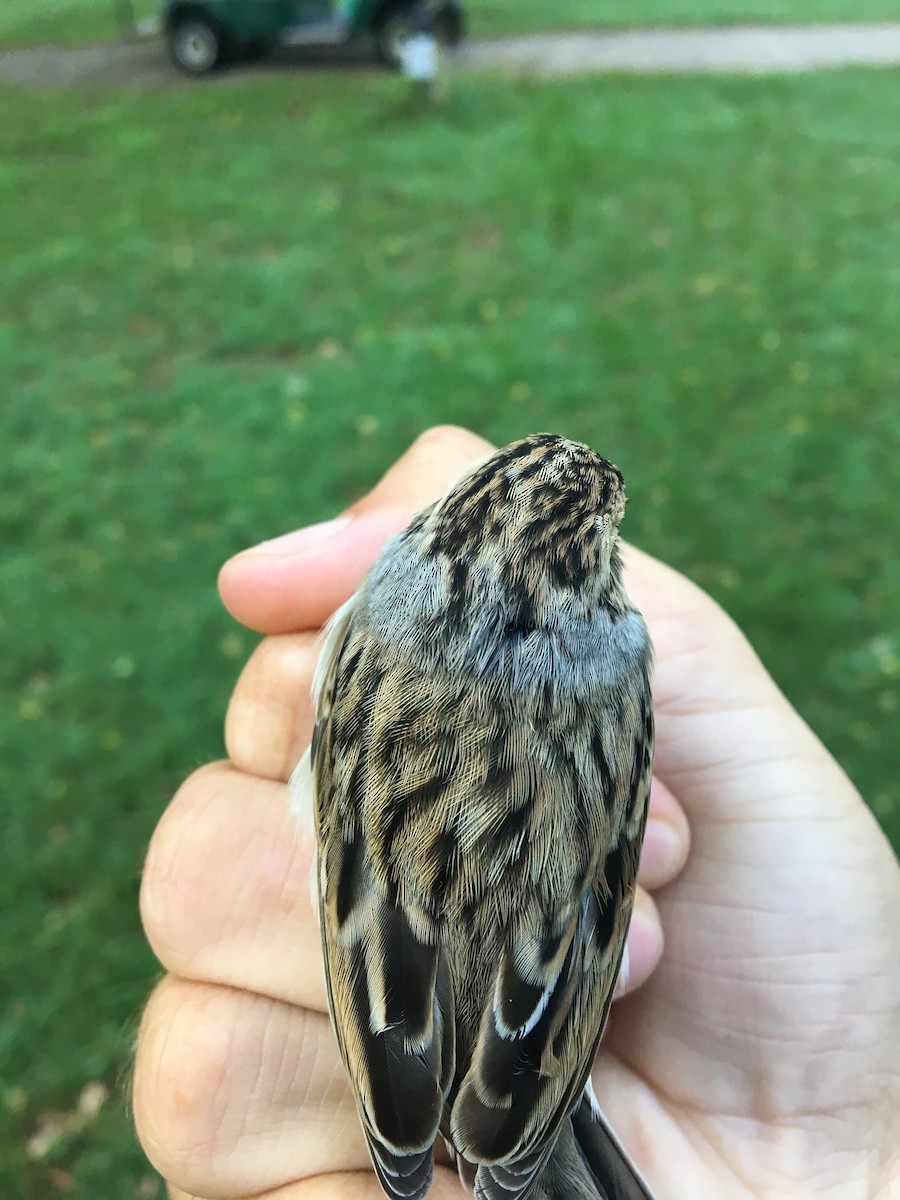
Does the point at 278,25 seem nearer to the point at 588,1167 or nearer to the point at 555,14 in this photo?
the point at 555,14

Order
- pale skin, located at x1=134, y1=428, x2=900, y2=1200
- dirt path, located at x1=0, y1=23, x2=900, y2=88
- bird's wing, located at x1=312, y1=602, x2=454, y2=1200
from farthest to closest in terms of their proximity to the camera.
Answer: dirt path, located at x1=0, y1=23, x2=900, y2=88 → pale skin, located at x1=134, y1=428, x2=900, y2=1200 → bird's wing, located at x1=312, y1=602, x2=454, y2=1200

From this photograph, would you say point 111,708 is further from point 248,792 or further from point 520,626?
point 520,626

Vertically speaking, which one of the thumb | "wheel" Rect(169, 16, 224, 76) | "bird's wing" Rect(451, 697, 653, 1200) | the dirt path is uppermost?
"wheel" Rect(169, 16, 224, 76)

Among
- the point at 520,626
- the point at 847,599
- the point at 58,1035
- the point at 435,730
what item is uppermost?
the point at 520,626

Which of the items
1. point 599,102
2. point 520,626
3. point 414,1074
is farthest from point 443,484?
point 599,102

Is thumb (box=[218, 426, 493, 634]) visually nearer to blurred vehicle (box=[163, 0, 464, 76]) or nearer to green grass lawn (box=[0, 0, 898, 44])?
blurred vehicle (box=[163, 0, 464, 76])

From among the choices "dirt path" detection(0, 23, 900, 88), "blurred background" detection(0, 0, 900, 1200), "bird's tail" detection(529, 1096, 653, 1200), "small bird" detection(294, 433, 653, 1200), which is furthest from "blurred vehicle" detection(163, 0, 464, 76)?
"bird's tail" detection(529, 1096, 653, 1200)

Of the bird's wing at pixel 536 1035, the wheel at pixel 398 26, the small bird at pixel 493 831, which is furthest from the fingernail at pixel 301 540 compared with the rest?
the wheel at pixel 398 26

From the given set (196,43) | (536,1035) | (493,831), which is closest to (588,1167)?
(536,1035)
